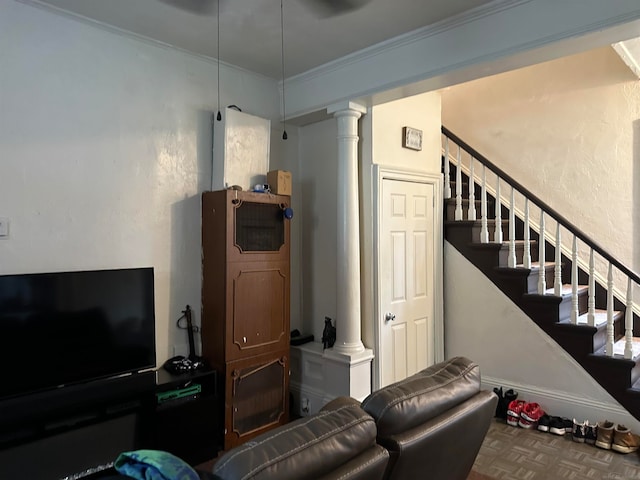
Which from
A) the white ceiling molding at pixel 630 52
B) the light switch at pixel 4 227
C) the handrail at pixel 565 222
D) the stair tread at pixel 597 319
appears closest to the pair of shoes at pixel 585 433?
the stair tread at pixel 597 319

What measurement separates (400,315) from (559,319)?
124 cm

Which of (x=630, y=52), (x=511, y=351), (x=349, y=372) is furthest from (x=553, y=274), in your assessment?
(x=349, y=372)

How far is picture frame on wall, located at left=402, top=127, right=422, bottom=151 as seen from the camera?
375cm

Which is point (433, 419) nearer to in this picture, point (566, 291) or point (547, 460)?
point (547, 460)

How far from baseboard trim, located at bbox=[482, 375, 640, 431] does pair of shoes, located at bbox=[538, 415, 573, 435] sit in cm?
10

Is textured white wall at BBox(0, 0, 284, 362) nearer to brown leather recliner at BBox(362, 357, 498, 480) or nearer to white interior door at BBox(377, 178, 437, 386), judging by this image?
white interior door at BBox(377, 178, 437, 386)

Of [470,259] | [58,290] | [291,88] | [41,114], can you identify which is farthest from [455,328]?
[41,114]

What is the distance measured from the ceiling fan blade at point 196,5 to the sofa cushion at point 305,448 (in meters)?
2.35

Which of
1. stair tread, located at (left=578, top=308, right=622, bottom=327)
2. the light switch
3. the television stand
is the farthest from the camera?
stair tread, located at (left=578, top=308, right=622, bottom=327)

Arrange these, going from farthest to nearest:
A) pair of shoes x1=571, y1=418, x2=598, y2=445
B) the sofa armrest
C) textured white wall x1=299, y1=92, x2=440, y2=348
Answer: textured white wall x1=299, y1=92, x2=440, y2=348
pair of shoes x1=571, y1=418, x2=598, y2=445
the sofa armrest

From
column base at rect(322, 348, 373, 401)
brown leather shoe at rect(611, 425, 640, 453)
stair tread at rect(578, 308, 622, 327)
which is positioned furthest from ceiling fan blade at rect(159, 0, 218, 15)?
brown leather shoe at rect(611, 425, 640, 453)

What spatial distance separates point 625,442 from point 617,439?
1.9 inches

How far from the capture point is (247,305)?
3154mm

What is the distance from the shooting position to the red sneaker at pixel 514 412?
11.5 feet
